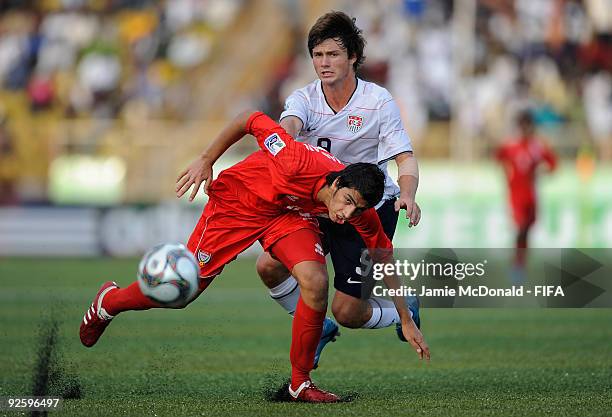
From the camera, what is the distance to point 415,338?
6383 millimetres

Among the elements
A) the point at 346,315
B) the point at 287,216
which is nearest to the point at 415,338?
the point at 346,315

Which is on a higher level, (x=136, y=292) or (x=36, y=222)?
(x=36, y=222)

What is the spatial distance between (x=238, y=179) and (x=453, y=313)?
5898mm

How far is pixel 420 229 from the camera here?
18.8 meters

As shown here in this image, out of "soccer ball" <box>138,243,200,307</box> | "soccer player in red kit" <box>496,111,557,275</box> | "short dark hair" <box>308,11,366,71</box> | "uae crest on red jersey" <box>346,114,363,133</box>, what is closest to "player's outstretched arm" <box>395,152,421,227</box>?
"uae crest on red jersey" <box>346,114,363,133</box>

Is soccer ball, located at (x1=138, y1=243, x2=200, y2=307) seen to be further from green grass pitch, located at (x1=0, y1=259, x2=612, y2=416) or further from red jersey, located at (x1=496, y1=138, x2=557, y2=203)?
red jersey, located at (x1=496, y1=138, x2=557, y2=203)

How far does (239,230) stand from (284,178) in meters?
0.54

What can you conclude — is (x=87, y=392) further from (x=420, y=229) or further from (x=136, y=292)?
(x=420, y=229)

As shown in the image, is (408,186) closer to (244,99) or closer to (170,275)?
(170,275)

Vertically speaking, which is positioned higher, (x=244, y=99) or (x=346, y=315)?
(x=244, y=99)

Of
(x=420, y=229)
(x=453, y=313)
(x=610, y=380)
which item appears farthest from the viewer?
(x=420, y=229)

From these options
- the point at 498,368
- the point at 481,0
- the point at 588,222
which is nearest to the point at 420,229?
the point at 588,222

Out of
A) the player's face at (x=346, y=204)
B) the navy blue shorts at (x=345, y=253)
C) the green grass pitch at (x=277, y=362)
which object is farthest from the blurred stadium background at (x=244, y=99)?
the player's face at (x=346, y=204)

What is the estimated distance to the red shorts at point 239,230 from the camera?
6840 millimetres
